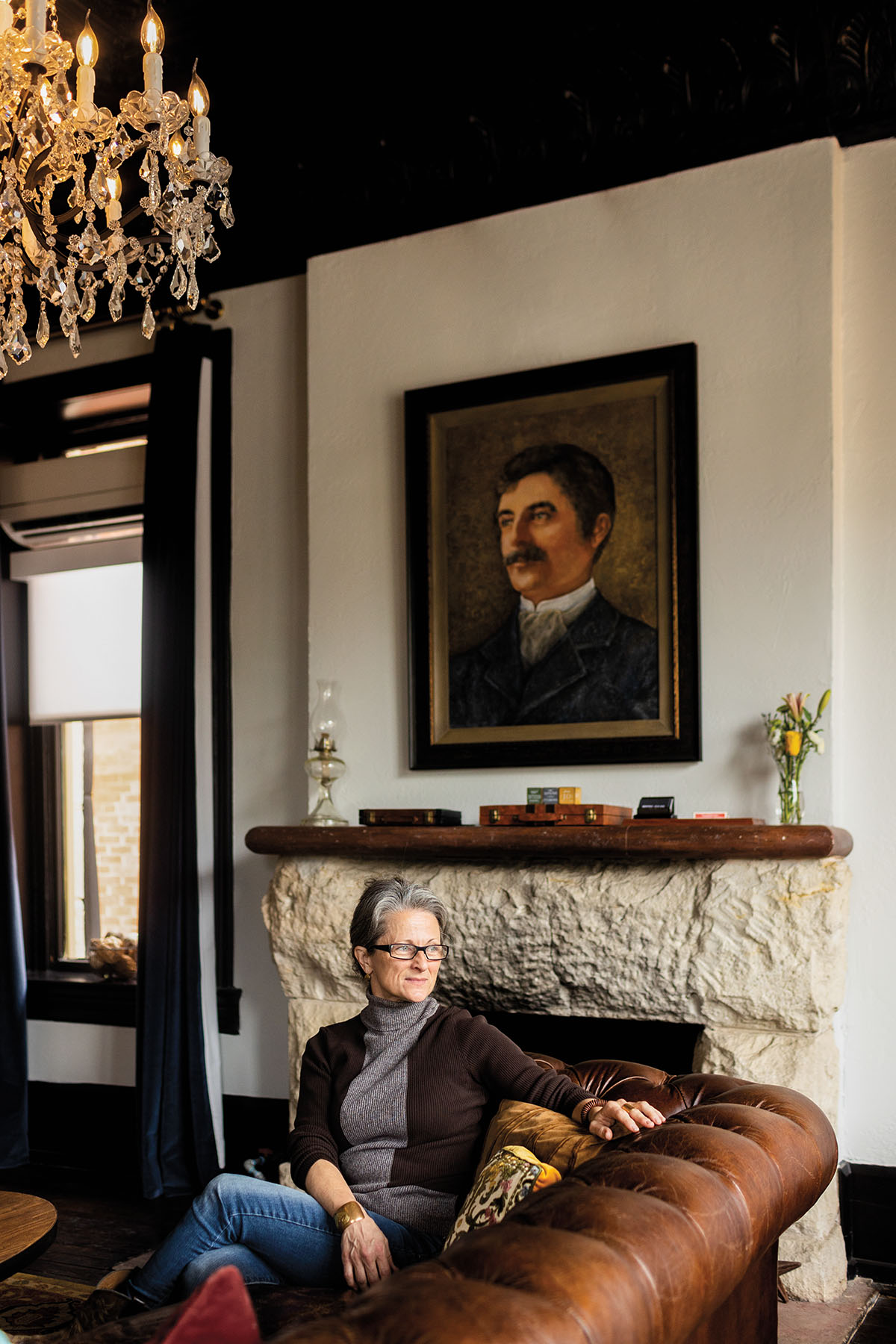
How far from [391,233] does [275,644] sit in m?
1.57

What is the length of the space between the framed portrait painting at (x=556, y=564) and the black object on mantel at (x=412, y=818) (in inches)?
11.5

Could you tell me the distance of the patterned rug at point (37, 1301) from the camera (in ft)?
10.6

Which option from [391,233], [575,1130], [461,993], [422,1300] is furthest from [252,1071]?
[422,1300]

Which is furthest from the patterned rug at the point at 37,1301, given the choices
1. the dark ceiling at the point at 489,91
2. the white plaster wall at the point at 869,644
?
the dark ceiling at the point at 489,91

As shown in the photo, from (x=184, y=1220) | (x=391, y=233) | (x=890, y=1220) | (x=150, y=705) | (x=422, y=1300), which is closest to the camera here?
(x=422, y=1300)

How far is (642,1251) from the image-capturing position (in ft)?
4.95

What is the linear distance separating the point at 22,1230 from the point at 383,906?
110 cm

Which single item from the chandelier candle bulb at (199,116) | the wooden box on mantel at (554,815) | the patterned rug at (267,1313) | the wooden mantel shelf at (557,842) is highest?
the chandelier candle bulb at (199,116)

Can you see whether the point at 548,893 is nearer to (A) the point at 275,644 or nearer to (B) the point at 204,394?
(A) the point at 275,644

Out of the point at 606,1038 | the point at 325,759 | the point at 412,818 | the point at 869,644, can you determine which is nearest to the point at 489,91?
the point at 869,644

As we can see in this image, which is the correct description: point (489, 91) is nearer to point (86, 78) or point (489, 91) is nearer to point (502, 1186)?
point (86, 78)

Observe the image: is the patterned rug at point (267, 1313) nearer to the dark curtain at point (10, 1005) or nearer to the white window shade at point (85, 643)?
the dark curtain at point (10, 1005)

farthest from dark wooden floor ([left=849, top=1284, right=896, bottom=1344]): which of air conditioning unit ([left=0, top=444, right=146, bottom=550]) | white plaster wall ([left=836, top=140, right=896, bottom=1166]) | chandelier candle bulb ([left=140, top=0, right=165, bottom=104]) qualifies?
air conditioning unit ([left=0, top=444, right=146, bottom=550])

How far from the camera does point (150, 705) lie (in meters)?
4.73
